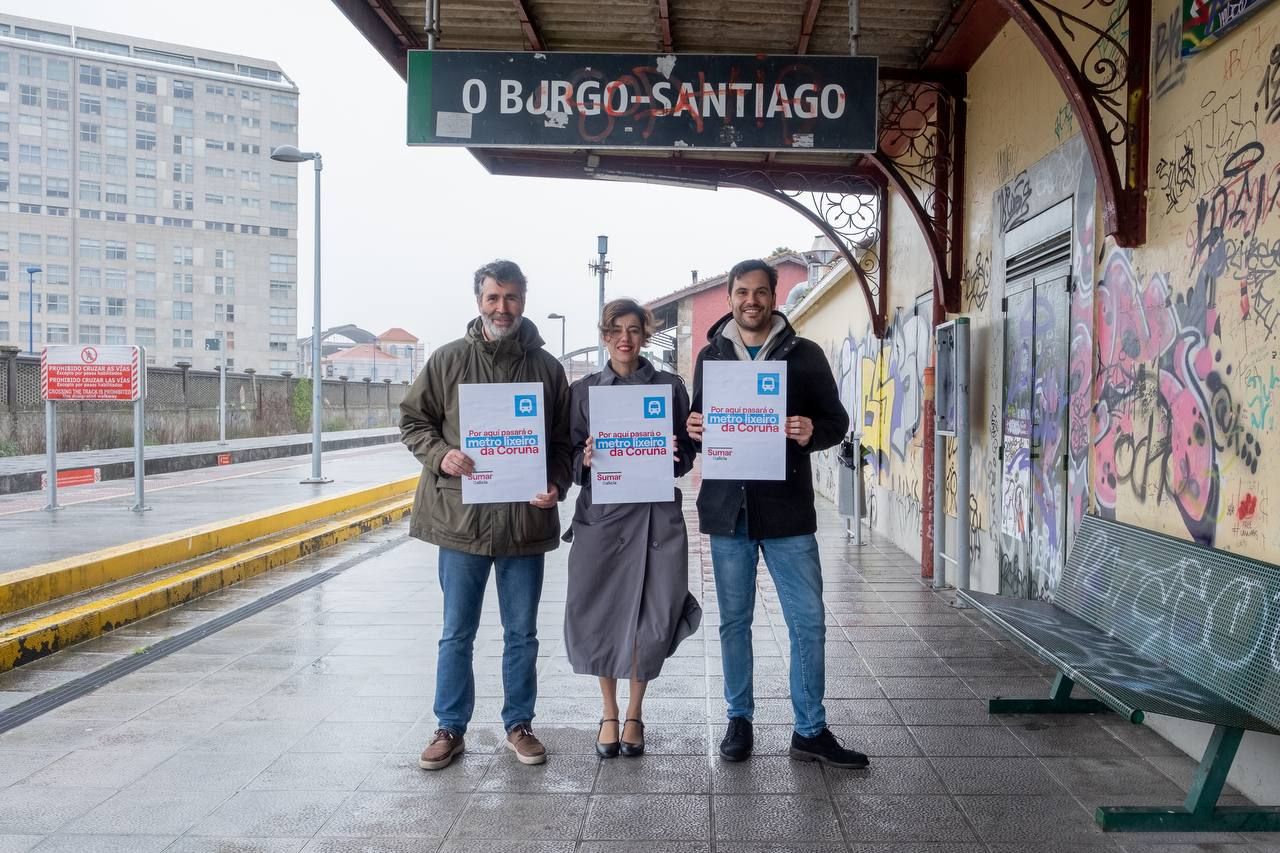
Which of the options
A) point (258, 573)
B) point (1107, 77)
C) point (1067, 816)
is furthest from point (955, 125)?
point (258, 573)

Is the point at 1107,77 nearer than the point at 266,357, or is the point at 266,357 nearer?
the point at 1107,77

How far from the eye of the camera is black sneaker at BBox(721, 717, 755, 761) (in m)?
4.17

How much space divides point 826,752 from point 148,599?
5.11 metres

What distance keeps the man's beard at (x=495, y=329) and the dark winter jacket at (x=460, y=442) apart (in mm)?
23

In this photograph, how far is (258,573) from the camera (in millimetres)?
8875

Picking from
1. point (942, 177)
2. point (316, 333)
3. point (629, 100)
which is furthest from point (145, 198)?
point (629, 100)

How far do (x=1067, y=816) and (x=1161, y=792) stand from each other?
506 mm

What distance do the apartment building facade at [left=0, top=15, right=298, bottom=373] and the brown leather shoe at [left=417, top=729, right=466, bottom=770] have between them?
96.0 meters

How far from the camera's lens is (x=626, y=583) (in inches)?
165

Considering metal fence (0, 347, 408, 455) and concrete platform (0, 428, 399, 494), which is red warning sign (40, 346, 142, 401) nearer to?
concrete platform (0, 428, 399, 494)

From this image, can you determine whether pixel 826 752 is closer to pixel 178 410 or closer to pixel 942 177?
pixel 942 177

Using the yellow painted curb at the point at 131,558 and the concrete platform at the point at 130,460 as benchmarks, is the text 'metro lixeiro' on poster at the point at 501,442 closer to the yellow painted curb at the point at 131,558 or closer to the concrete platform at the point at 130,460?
the yellow painted curb at the point at 131,558

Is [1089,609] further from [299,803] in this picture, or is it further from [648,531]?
[299,803]

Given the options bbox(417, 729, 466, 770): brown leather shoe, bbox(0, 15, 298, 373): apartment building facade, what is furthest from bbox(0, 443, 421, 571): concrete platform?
bbox(0, 15, 298, 373): apartment building facade
